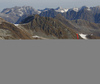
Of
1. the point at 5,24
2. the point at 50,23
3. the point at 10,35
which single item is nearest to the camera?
the point at 10,35

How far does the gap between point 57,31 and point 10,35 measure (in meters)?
63.1

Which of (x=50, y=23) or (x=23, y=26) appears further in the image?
(x=50, y=23)

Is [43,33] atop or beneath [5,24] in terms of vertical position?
beneath

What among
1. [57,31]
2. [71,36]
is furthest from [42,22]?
[71,36]

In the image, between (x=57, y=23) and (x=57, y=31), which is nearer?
(x=57, y=31)

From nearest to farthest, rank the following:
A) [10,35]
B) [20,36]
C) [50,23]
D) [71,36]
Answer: [10,35], [20,36], [71,36], [50,23]

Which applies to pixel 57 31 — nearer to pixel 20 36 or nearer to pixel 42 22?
pixel 42 22

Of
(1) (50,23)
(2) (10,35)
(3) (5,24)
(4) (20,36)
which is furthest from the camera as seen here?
(1) (50,23)

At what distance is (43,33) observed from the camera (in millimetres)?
155500

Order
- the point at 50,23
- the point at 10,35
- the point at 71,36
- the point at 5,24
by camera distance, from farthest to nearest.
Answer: the point at 50,23 < the point at 71,36 < the point at 5,24 < the point at 10,35

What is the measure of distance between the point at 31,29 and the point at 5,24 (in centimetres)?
3732

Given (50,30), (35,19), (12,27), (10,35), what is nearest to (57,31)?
(50,30)

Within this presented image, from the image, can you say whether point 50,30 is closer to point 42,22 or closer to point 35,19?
point 42,22

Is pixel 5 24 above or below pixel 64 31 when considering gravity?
above
